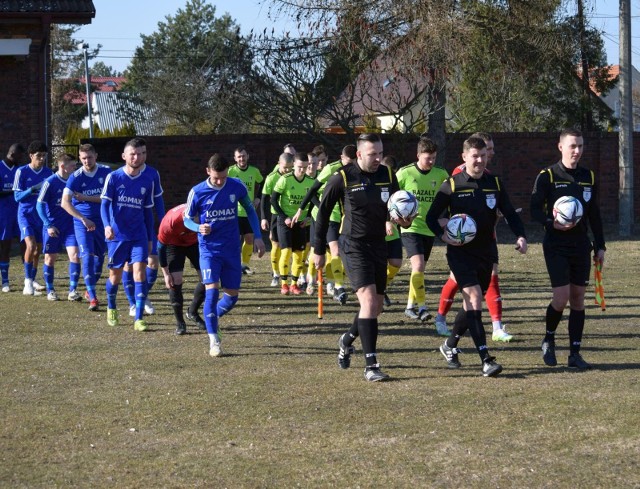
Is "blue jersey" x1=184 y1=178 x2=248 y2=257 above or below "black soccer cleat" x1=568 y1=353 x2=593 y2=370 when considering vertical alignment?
above

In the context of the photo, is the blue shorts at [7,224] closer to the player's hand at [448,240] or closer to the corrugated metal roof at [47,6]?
the corrugated metal roof at [47,6]

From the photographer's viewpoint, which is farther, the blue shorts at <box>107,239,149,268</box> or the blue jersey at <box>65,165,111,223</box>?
the blue jersey at <box>65,165,111,223</box>

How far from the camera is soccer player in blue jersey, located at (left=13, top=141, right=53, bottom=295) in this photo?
15023mm

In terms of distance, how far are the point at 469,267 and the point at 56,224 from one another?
7.22 m

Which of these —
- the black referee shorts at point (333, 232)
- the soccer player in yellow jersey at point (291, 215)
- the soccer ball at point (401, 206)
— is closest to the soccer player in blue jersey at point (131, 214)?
the black referee shorts at point (333, 232)

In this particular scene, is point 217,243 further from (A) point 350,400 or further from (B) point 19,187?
(B) point 19,187

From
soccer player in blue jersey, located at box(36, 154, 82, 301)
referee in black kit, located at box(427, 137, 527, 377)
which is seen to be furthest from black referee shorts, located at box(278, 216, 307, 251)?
referee in black kit, located at box(427, 137, 527, 377)

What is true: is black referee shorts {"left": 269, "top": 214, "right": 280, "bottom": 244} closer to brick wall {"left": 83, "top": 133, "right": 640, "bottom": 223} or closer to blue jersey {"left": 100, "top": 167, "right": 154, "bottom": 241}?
blue jersey {"left": 100, "top": 167, "right": 154, "bottom": 241}

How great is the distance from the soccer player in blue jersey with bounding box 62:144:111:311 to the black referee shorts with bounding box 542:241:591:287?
6057 mm

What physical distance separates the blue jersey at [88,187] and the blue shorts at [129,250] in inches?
56.9

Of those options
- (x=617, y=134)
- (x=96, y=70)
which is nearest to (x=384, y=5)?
(x=617, y=134)

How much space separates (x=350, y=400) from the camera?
8297 mm

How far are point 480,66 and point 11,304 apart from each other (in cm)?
1444

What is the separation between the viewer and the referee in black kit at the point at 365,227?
902 centimetres
